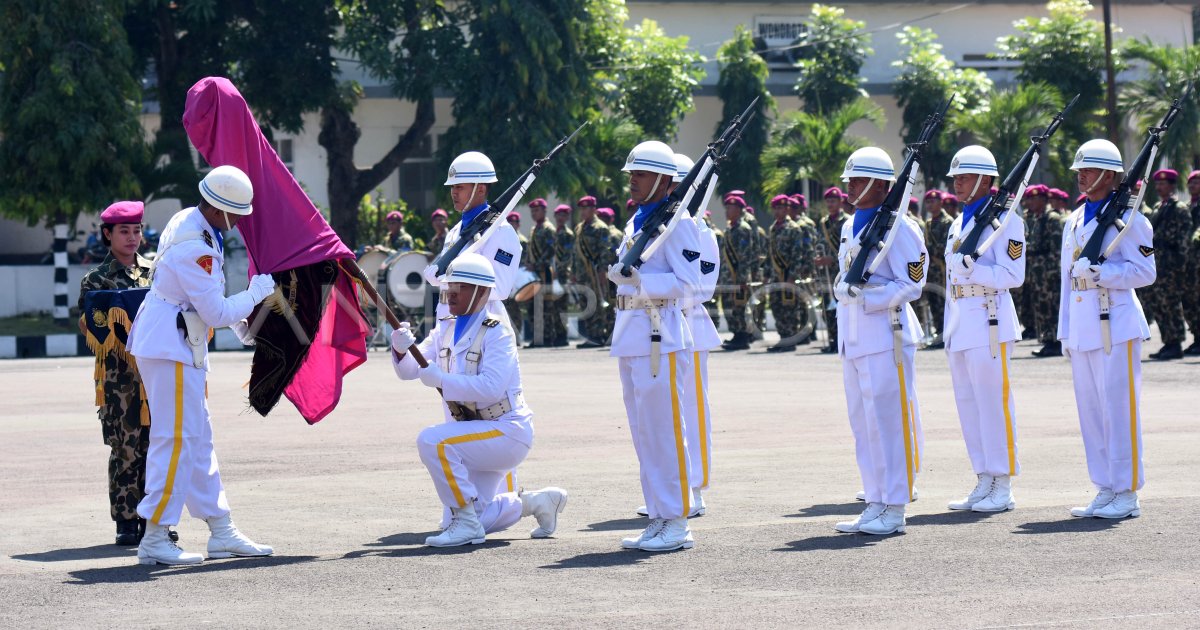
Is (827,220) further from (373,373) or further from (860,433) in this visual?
(860,433)

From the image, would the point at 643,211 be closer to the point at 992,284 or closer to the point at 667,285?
the point at 667,285

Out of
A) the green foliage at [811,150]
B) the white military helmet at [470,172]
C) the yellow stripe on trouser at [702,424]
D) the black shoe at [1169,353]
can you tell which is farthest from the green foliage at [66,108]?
the yellow stripe on trouser at [702,424]

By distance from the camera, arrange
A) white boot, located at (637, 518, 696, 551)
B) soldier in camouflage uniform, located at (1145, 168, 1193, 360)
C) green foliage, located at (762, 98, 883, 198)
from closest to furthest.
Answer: white boot, located at (637, 518, 696, 551)
soldier in camouflage uniform, located at (1145, 168, 1193, 360)
green foliage, located at (762, 98, 883, 198)

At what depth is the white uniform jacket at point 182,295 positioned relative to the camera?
845cm

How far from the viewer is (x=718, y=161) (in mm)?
9297

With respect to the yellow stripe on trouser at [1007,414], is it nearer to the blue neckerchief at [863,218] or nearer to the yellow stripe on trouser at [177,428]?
the blue neckerchief at [863,218]

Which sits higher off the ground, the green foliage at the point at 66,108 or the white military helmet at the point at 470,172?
the green foliage at the point at 66,108

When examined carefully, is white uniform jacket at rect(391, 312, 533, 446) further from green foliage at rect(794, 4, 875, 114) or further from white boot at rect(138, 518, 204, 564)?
green foliage at rect(794, 4, 875, 114)

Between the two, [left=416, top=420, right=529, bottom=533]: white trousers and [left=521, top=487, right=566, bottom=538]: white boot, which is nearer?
[left=416, top=420, right=529, bottom=533]: white trousers

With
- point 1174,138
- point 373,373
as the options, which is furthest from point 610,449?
point 1174,138

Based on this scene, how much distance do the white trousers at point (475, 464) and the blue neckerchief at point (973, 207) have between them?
306cm

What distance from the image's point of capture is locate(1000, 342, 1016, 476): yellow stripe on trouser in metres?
9.95

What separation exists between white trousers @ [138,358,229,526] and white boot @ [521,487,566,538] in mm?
1566

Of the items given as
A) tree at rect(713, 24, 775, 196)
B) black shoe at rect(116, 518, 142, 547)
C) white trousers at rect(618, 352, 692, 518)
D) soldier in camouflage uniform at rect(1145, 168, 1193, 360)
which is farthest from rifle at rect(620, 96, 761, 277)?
tree at rect(713, 24, 775, 196)
